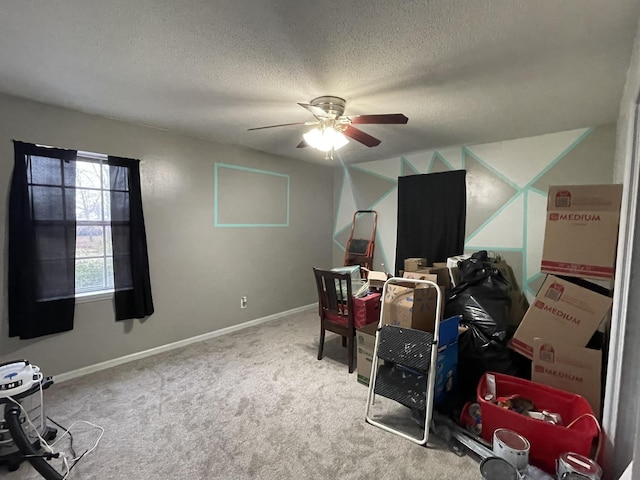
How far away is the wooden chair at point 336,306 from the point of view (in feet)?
9.18

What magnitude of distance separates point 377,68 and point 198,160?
229 centimetres

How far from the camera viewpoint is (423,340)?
6.48 feet

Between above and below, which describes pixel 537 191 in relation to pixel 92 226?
above

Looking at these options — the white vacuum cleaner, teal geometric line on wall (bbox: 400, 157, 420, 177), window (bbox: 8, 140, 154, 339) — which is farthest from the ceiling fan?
the white vacuum cleaner

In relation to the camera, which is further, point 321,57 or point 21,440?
point 321,57

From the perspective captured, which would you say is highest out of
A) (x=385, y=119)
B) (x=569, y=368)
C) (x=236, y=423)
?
(x=385, y=119)

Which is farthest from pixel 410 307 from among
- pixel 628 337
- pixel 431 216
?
pixel 431 216

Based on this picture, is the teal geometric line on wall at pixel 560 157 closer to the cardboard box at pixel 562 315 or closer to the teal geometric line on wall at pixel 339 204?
the cardboard box at pixel 562 315

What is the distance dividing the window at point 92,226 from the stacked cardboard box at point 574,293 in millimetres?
3484

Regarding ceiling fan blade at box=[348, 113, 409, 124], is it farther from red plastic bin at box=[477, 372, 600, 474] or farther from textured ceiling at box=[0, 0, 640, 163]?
red plastic bin at box=[477, 372, 600, 474]

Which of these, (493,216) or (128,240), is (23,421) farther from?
(493,216)

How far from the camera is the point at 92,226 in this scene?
2805 mm

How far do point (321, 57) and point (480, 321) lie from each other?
7.06 ft

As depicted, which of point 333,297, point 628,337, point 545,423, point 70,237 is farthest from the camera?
point 333,297
